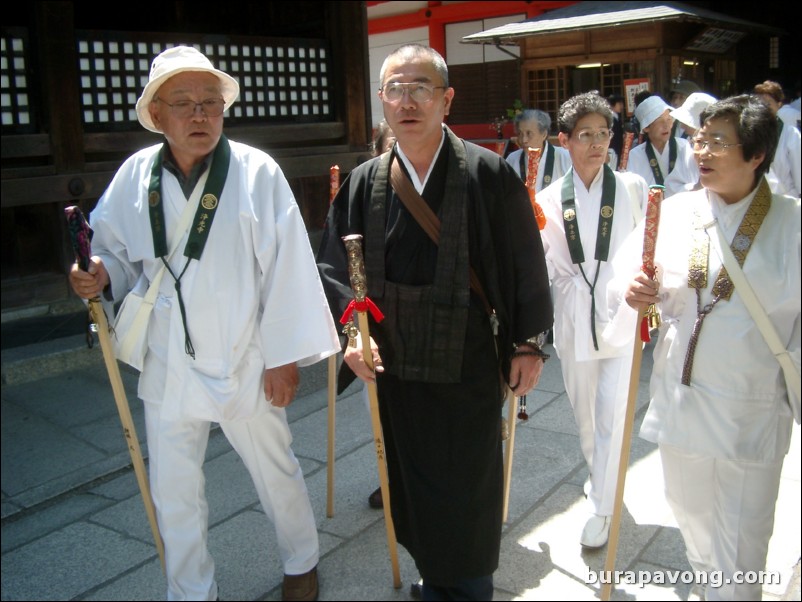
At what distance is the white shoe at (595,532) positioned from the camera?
11.7ft

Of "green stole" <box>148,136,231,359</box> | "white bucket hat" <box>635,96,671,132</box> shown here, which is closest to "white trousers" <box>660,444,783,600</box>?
"green stole" <box>148,136,231,359</box>

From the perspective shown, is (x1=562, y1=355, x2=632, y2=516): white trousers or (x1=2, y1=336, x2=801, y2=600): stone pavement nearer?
(x1=2, y1=336, x2=801, y2=600): stone pavement

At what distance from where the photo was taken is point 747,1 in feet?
44.6

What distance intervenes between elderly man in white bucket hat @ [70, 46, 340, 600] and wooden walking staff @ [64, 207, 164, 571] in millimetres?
80

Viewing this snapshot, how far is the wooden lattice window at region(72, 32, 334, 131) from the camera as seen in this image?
5895 mm

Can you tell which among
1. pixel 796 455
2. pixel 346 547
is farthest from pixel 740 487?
pixel 796 455

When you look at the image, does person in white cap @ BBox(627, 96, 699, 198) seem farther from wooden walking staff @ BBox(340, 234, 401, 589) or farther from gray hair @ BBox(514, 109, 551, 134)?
wooden walking staff @ BBox(340, 234, 401, 589)

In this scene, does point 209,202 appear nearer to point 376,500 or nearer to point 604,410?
point 376,500

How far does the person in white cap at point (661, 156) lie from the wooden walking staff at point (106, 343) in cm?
482

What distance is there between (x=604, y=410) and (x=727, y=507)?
98 cm

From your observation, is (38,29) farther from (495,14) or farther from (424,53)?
(495,14)

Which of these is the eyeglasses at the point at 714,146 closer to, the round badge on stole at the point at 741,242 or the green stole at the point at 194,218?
the round badge on stole at the point at 741,242

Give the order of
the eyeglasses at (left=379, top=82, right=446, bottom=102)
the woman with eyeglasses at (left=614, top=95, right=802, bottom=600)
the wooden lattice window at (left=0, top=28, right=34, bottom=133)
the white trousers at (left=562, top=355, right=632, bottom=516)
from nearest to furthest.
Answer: the woman with eyeglasses at (left=614, top=95, right=802, bottom=600) → the eyeglasses at (left=379, top=82, right=446, bottom=102) → the white trousers at (left=562, top=355, right=632, bottom=516) → the wooden lattice window at (left=0, top=28, right=34, bottom=133)

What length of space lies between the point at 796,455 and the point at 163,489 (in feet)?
11.6
